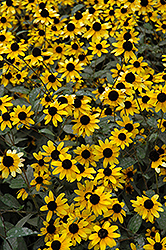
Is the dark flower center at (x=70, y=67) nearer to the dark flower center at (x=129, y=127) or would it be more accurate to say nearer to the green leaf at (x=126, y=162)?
the dark flower center at (x=129, y=127)

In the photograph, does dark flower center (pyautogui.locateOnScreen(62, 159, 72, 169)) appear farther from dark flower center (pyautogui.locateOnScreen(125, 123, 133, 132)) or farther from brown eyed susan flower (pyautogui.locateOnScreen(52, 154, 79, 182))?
dark flower center (pyautogui.locateOnScreen(125, 123, 133, 132))

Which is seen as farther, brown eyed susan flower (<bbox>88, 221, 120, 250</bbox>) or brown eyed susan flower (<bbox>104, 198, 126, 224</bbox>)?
brown eyed susan flower (<bbox>104, 198, 126, 224</bbox>)

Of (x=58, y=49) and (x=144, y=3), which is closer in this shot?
(x=144, y=3)

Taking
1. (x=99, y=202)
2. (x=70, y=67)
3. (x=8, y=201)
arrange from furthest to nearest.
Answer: (x=70, y=67) < (x=8, y=201) < (x=99, y=202)

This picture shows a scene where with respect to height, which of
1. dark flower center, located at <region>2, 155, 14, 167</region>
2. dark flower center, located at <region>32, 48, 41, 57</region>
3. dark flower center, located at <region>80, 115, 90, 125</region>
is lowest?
dark flower center, located at <region>2, 155, 14, 167</region>

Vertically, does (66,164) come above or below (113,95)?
below

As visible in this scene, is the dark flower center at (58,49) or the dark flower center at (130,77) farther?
the dark flower center at (58,49)

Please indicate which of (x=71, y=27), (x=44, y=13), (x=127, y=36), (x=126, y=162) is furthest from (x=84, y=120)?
(x=44, y=13)

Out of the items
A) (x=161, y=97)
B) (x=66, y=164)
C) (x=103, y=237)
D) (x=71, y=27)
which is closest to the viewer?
(x=103, y=237)

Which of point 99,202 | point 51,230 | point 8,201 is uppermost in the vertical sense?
point 99,202

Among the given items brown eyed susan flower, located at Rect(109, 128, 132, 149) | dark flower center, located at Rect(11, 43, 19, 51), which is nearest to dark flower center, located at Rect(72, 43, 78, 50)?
dark flower center, located at Rect(11, 43, 19, 51)

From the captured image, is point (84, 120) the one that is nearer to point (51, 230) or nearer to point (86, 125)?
point (86, 125)

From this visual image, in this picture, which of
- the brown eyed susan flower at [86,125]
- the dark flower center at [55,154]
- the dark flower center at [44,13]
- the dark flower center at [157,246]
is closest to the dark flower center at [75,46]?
the dark flower center at [44,13]
